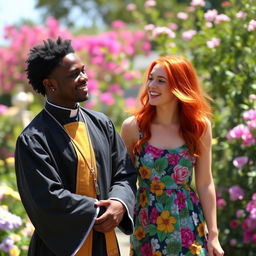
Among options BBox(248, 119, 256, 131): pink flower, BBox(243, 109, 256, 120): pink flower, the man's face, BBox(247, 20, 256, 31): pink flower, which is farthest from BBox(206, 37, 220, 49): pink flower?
the man's face

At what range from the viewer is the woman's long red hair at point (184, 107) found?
11.2ft

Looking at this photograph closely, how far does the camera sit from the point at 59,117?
3.04 metres

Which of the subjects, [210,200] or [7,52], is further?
[7,52]

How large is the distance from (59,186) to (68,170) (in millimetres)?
113

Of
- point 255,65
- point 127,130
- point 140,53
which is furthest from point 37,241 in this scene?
point 140,53

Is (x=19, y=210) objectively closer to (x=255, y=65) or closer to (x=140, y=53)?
(x=255, y=65)

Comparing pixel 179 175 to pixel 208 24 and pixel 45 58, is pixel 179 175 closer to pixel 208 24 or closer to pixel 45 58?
pixel 45 58

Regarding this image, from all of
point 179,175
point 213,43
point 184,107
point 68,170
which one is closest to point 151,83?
point 184,107

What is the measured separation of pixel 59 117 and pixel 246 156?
2.36m

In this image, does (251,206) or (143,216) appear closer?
(143,216)

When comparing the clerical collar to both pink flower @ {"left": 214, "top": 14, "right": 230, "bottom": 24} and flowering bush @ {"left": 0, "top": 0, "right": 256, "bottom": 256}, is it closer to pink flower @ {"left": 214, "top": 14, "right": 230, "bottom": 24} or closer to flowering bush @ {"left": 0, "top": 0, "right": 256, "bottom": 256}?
flowering bush @ {"left": 0, "top": 0, "right": 256, "bottom": 256}

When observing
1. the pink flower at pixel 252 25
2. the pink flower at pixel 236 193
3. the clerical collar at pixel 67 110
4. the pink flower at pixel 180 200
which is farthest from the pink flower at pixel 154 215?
the pink flower at pixel 252 25

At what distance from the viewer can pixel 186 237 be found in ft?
11.1

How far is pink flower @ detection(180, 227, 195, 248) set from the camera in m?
3.37
